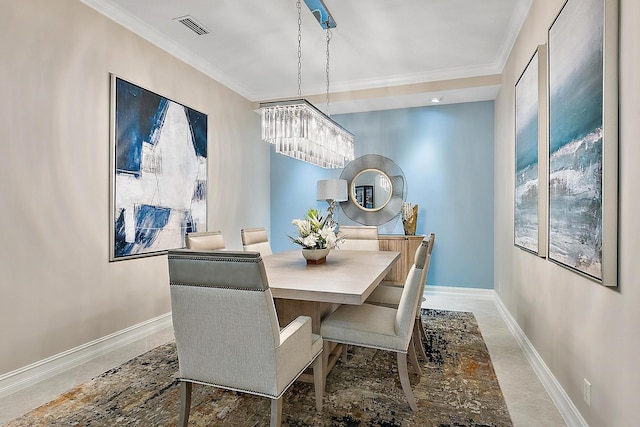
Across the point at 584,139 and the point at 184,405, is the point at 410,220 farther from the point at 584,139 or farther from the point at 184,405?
the point at 184,405

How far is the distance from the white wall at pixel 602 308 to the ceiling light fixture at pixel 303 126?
1.65 metres

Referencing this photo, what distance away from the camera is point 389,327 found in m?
2.02

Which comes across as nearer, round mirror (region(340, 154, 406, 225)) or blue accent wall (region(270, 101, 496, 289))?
blue accent wall (region(270, 101, 496, 289))

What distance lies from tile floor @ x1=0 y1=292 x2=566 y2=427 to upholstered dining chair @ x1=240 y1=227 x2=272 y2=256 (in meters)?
1.09

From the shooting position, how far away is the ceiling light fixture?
2.78 meters

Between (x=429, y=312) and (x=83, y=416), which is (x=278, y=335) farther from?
(x=429, y=312)

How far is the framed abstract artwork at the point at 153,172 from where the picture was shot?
9.96 feet

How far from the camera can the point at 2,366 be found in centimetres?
221

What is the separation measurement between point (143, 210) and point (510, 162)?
357cm

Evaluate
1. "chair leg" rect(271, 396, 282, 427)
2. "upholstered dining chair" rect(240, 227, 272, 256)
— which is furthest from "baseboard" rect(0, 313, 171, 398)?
"chair leg" rect(271, 396, 282, 427)

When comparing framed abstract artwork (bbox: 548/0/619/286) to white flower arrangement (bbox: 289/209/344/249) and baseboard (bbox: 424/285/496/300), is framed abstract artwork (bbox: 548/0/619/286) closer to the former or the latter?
white flower arrangement (bbox: 289/209/344/249)

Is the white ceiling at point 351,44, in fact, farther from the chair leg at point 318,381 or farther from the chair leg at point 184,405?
the chair leg at point 184,405

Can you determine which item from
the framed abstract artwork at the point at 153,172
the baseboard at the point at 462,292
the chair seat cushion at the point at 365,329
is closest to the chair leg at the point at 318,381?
the chair seat cushion at the point at 365,329

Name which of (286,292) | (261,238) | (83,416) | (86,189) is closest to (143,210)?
(86,189)
